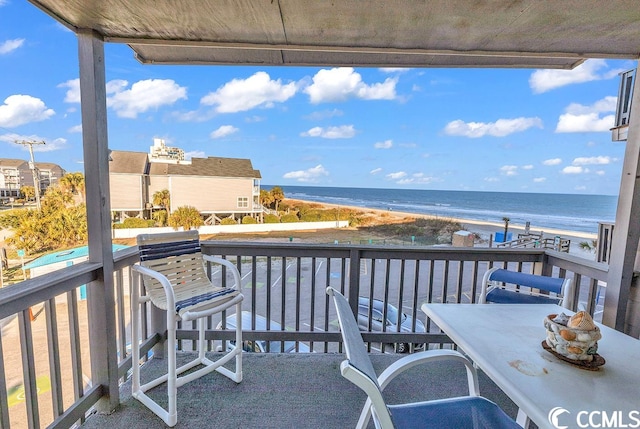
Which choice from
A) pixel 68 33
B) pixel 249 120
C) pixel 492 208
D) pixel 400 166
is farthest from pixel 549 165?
pixel 68 33

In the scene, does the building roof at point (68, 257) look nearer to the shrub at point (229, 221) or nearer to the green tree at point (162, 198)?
the shrub at point (229, 221)

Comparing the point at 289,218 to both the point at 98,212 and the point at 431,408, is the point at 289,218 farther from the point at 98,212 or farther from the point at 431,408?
the point at 431,408

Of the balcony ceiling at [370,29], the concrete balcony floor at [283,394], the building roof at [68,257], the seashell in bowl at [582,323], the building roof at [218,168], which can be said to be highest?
the balcony ceiling at [370,29]

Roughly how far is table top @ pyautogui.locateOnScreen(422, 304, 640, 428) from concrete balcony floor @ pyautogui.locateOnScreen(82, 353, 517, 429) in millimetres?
973

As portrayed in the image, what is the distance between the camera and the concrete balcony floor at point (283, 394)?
1.77 metres

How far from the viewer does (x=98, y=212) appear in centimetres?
165

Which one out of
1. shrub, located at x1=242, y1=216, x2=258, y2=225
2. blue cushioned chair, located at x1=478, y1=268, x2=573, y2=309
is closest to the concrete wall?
shrub, located at x1=242, y1=216, x2=258, y2=225

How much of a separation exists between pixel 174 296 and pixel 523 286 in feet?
7.25

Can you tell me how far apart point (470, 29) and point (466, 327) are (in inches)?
61.4

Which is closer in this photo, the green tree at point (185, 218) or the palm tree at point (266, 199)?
the green tree at point (185, 218)

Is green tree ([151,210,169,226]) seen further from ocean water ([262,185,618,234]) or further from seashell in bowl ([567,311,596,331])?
ocean water ([262,185,618,234])

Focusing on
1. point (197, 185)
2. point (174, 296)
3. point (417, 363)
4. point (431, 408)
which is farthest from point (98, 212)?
point (197, 185)

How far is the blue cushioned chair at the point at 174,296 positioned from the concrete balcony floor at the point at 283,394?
95 mm

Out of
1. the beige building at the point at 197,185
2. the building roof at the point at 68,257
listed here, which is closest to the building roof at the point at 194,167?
the beige building at the point at 197,185
